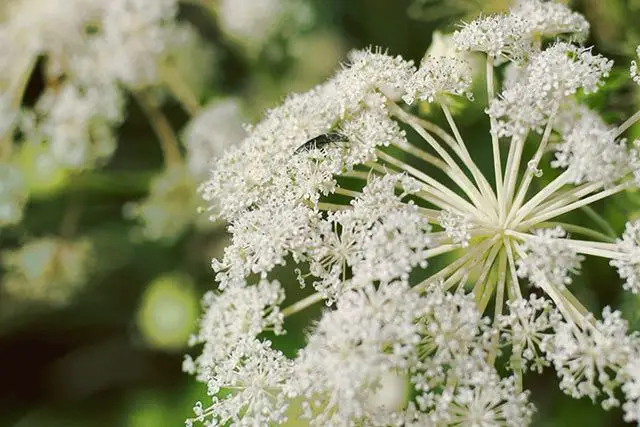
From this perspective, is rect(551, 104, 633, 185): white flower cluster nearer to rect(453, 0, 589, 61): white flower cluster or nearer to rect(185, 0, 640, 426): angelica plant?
rect(185, 0, 640, 426): angelica plant

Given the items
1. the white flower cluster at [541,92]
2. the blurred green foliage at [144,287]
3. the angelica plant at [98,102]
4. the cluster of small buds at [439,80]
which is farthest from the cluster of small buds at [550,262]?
the angelica plant at [98,102]

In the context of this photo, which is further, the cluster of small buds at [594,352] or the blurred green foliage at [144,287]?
the blurred green foliage at [144,287]

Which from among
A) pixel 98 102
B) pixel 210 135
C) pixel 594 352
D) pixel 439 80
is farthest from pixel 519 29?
pixel 98 102

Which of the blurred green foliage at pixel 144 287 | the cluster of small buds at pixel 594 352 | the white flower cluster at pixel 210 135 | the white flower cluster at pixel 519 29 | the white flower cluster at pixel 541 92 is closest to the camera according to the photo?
the cluster of small buds at pixel 594 352

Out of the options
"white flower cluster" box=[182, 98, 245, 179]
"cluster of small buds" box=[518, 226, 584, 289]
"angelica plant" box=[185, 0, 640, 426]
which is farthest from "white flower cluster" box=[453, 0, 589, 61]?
"white flower cluster" box=[182, 98, 245, 179]

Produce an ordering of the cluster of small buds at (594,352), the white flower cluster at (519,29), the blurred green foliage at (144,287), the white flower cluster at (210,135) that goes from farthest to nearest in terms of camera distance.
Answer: the white flower cluster at (210,135) < the blurred green foliage at (144,287) < the white flower cluster at (519,29) < the cluster of small buds at (594,352)

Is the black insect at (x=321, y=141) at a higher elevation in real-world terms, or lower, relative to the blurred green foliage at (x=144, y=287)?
lower

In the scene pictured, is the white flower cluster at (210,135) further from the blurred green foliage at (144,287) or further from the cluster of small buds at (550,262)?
the cluster of small buds at (550,262)

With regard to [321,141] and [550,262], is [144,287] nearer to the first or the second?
[321,141]
